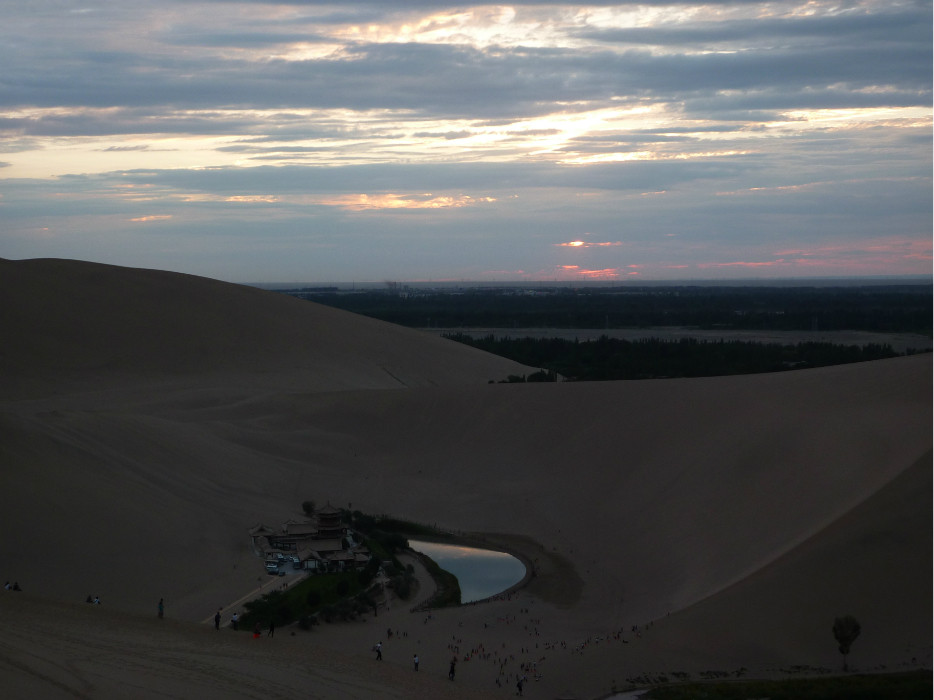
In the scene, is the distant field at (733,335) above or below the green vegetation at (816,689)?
above

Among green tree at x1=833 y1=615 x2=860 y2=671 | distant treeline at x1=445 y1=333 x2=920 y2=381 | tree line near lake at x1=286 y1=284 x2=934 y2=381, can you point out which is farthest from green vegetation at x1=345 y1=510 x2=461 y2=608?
distant treeline at x1=445 y1=333 x2=920 y2=381

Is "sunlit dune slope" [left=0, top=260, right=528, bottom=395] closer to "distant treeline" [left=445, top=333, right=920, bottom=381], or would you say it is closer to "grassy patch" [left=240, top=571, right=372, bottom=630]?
"distant treeline" [left=445, top=333, right=920, bottom=381]

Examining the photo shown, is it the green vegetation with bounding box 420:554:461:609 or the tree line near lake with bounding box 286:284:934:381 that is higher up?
the tree line near lake with bounding box 286:284:934:381

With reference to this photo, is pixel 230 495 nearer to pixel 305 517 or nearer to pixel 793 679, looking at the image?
pixel 305 517

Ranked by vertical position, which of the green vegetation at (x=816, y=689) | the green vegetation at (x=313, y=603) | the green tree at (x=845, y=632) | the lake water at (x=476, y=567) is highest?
the green tree at (x=845, y=632)

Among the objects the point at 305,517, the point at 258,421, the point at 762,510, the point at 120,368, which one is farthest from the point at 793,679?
the point at 120,368

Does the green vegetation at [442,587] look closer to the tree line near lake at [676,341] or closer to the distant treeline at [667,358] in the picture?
the tree line near lake at [676,341]

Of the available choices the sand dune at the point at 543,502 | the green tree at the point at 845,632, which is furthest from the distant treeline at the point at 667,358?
the green tree at the point at 845,632
